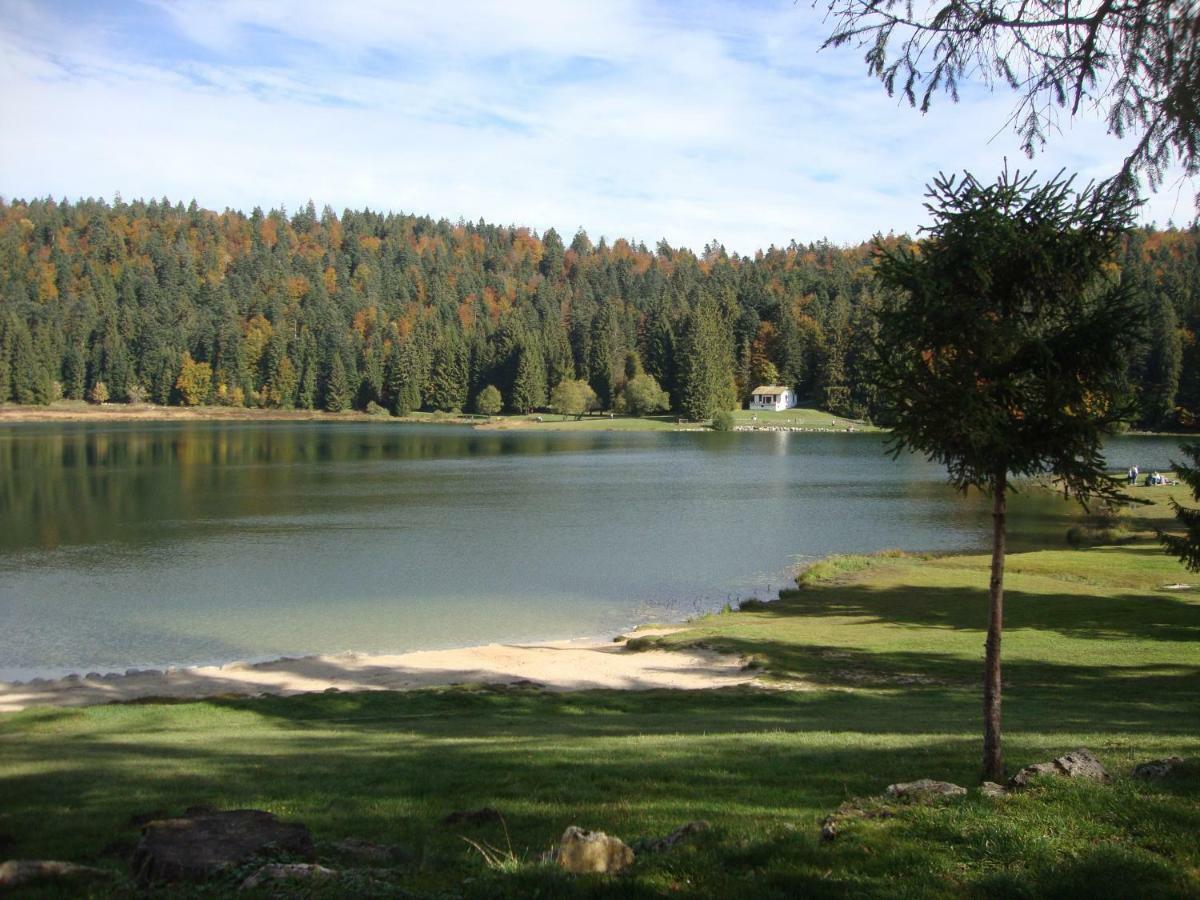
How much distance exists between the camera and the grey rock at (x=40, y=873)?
5880mm

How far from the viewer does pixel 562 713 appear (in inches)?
604

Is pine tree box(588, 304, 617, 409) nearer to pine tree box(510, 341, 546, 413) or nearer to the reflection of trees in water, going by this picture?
pine tree box(510, 341, 546, 413)

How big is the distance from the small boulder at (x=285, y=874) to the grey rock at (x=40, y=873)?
1.04m

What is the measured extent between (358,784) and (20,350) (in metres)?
172

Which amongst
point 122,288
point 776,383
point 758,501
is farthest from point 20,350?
point 758,501

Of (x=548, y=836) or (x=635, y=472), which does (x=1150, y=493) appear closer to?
(x=635, y=472)

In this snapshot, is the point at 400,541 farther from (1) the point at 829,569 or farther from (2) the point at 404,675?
(2) the point at 404,675

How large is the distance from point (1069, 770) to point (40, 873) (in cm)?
749

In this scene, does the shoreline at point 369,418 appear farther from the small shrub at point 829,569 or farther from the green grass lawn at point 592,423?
the small shrub at point 829,569

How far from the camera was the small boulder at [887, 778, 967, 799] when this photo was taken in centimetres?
736

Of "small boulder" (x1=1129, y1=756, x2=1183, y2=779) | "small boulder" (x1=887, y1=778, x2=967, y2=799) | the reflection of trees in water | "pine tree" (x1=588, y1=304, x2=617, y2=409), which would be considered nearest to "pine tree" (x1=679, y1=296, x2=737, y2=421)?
"pine tree" (x1=588, y1=304, x2=617, y2=409)

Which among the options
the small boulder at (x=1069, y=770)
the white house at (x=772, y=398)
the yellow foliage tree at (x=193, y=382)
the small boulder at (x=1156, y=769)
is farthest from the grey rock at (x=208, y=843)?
the yellow foliage tree at (x=193, y=382)

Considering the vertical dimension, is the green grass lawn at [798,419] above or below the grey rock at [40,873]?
above

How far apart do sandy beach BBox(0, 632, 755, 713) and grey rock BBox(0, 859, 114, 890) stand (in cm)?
1195
